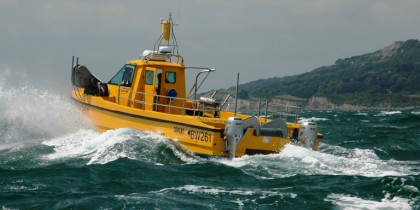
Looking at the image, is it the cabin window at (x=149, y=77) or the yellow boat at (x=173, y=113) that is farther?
the cabin window at (x=149, y=77)

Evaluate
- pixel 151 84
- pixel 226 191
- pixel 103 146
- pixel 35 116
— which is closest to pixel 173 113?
pixel 151 84

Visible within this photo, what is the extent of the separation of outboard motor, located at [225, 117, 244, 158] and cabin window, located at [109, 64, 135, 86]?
500cm

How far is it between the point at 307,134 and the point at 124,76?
611 cm

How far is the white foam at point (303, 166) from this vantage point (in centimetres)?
1470

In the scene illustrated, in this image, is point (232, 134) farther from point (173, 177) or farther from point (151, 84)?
point (151, 84)

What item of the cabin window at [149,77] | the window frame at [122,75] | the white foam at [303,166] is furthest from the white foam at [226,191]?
the window frame at [122,75]

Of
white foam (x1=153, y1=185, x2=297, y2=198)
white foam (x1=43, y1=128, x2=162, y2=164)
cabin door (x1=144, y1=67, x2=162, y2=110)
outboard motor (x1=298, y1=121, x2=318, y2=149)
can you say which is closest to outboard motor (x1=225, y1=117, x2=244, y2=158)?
white foam (x1=43, y1=128, x2=162, y2=164)

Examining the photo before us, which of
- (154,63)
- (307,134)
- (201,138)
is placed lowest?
(201,138)

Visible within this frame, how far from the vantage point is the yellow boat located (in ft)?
53.3

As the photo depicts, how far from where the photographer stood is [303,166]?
15.3 m

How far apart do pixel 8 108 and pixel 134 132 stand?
25.5ft

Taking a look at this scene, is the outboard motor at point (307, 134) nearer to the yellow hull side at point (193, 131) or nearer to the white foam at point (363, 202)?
the yellow hull side at point (193, 131)

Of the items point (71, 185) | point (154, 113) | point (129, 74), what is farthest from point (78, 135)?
point (71, 185)

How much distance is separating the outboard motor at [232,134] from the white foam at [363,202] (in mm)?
4155
